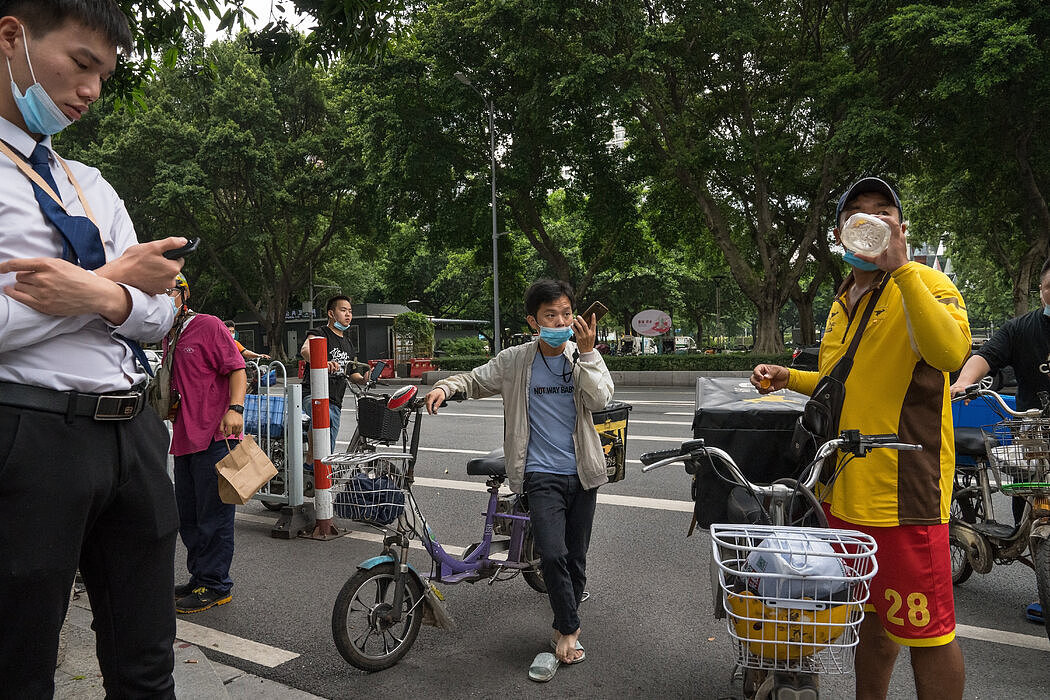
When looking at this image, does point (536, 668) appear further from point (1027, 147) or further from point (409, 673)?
point (1027, 147)

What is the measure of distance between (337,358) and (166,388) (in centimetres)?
293

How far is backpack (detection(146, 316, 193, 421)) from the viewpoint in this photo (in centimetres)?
423

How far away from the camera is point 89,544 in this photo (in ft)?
5.74

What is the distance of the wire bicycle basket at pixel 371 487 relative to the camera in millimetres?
3324

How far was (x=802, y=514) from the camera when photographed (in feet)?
7.72

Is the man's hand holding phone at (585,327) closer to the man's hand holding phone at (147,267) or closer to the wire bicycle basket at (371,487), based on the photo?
the wire bicycle basket at (371,487)

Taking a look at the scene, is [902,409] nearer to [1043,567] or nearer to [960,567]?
[1043,567]

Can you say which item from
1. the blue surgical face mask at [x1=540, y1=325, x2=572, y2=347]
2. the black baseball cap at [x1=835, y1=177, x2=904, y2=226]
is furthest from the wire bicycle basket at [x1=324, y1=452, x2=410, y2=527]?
the black baseball cap at [x1=835, y1=177, x2=904, y2=226]

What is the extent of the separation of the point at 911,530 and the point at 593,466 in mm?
1495

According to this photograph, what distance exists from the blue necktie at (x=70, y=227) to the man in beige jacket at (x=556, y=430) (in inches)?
67.4

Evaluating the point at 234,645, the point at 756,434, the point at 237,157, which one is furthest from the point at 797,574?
the point at 237,157

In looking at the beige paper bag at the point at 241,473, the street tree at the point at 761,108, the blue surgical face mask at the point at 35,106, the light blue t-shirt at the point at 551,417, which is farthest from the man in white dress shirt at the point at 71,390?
the street tree at the point at 761,108

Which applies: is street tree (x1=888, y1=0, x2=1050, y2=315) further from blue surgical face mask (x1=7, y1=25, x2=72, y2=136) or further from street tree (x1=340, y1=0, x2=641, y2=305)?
blue surgical face mask (x1=7, y1=25, x2=72, y2=136)

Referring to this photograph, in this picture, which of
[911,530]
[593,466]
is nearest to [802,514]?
[911,530]
